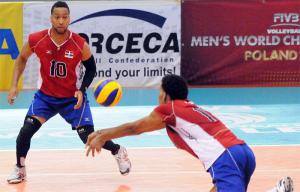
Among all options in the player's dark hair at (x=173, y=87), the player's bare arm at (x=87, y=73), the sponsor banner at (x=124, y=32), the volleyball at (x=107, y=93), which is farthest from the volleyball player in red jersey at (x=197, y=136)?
the sponsor banner at (x=124, y=32)

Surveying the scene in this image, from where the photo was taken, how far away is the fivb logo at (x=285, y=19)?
17.1 meters

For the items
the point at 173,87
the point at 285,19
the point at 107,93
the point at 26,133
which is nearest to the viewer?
the point at 173,87

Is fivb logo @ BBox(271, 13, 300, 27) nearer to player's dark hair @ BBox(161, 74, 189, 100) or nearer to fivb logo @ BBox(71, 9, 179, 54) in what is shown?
fivb logo @ BBox(71, 9, 179, 54)

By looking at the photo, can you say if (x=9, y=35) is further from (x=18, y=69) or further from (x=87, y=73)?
(x=87, y=73)

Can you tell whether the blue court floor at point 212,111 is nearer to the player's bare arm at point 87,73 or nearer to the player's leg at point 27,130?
the player's leg at point 27,130

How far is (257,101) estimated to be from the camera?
52.2 feet

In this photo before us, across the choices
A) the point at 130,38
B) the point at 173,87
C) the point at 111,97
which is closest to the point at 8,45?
the point at 130,38

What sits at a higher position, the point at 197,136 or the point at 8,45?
the point at 197,136

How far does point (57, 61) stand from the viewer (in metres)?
8.94

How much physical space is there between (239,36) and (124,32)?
8.48ft

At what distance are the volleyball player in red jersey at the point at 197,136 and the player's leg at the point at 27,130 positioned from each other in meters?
2.68

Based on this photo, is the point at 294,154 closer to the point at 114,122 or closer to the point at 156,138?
the point at 156,138

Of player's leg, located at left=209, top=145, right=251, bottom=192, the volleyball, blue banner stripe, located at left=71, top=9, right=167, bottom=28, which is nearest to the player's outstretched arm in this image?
the volleyball

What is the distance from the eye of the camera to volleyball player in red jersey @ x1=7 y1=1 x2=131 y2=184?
351 inches
